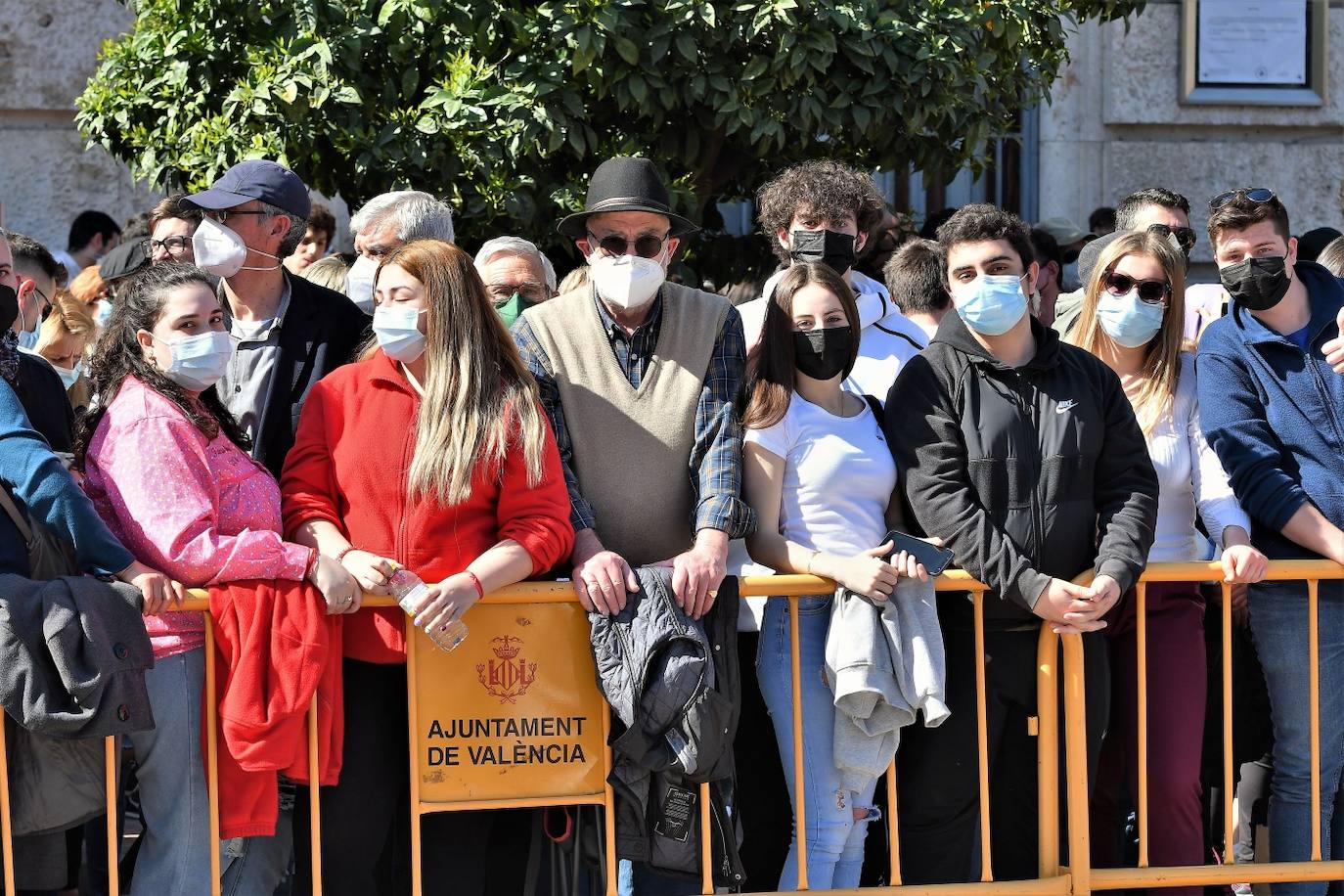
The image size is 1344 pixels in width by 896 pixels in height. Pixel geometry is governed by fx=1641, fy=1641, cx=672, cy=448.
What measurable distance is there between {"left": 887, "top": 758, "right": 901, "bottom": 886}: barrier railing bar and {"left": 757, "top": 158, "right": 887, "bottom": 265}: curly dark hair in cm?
175

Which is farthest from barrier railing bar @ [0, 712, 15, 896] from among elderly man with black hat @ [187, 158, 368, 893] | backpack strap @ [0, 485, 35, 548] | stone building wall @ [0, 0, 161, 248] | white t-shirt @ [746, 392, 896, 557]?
stone building wall @ [0, 0, 161, 248]

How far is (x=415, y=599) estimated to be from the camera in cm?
384

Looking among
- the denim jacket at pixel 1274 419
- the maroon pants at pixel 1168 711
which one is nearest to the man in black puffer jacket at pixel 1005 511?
the maroon pants at pixel 1168 711

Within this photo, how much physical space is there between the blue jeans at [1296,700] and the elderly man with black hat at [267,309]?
2.63m

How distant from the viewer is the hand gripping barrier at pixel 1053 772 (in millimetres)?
4035

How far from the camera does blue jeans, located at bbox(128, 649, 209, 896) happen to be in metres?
3.83

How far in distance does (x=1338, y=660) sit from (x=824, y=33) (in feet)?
9.30

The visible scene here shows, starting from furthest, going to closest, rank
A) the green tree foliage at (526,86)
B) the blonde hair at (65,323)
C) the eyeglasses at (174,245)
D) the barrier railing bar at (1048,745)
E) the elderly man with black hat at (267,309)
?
the green tree foliage at (526,86)
the blonde hair at (65,323)
the eyeglasses at (174,245)
the elderly man with black hat at (267,309)
the barrier railing bar at (1048,745)

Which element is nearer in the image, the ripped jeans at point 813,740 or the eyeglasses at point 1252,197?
the ripped jeans at point 813,740

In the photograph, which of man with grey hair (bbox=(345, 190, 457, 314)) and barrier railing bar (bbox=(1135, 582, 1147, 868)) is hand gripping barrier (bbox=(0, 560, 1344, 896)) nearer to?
barrier railing bar (bbox=(1135, 582, 1147, 868))

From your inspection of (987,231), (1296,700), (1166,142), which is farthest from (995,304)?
(1166,142)

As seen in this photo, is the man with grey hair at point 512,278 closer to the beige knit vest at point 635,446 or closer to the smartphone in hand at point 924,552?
the beige knit vest at point 635,446

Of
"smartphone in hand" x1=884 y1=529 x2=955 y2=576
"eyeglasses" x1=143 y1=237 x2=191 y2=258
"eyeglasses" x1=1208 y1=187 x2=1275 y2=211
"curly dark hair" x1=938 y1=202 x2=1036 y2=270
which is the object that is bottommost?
"smartphone in hand" x1=884 y1=529 x2=955 y2=576

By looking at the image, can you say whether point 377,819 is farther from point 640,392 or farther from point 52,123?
point 52,123
